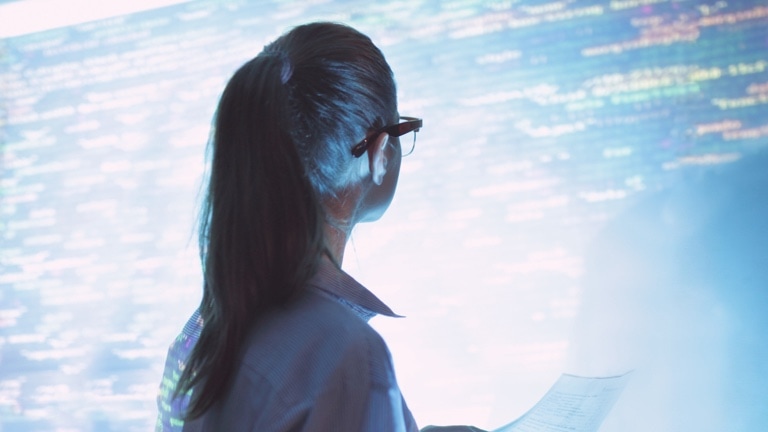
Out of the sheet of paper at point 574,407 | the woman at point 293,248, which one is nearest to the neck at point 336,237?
the woman at point 293,248

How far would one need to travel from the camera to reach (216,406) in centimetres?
60

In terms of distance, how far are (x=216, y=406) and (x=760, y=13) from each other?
1.35 m

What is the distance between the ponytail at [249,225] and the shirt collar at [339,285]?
1cm

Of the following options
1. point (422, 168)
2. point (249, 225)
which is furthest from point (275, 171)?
point (422, 168)

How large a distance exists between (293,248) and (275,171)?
7 centimetres

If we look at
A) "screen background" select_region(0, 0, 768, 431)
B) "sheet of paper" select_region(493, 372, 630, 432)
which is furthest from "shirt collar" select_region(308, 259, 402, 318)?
"screen background" select_region(0, 0, 768, 431)

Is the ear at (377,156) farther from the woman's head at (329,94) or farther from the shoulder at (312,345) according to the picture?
the shoulder at (312,345)

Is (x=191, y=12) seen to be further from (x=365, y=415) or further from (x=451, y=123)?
(x=365, y=415)

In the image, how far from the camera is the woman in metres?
0.55

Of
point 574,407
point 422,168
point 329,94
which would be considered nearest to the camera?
point 329,94

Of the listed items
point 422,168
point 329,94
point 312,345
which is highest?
point 329,94

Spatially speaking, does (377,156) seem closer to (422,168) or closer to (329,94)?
(329,94)

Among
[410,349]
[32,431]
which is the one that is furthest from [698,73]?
[32,431]

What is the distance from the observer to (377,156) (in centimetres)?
70
